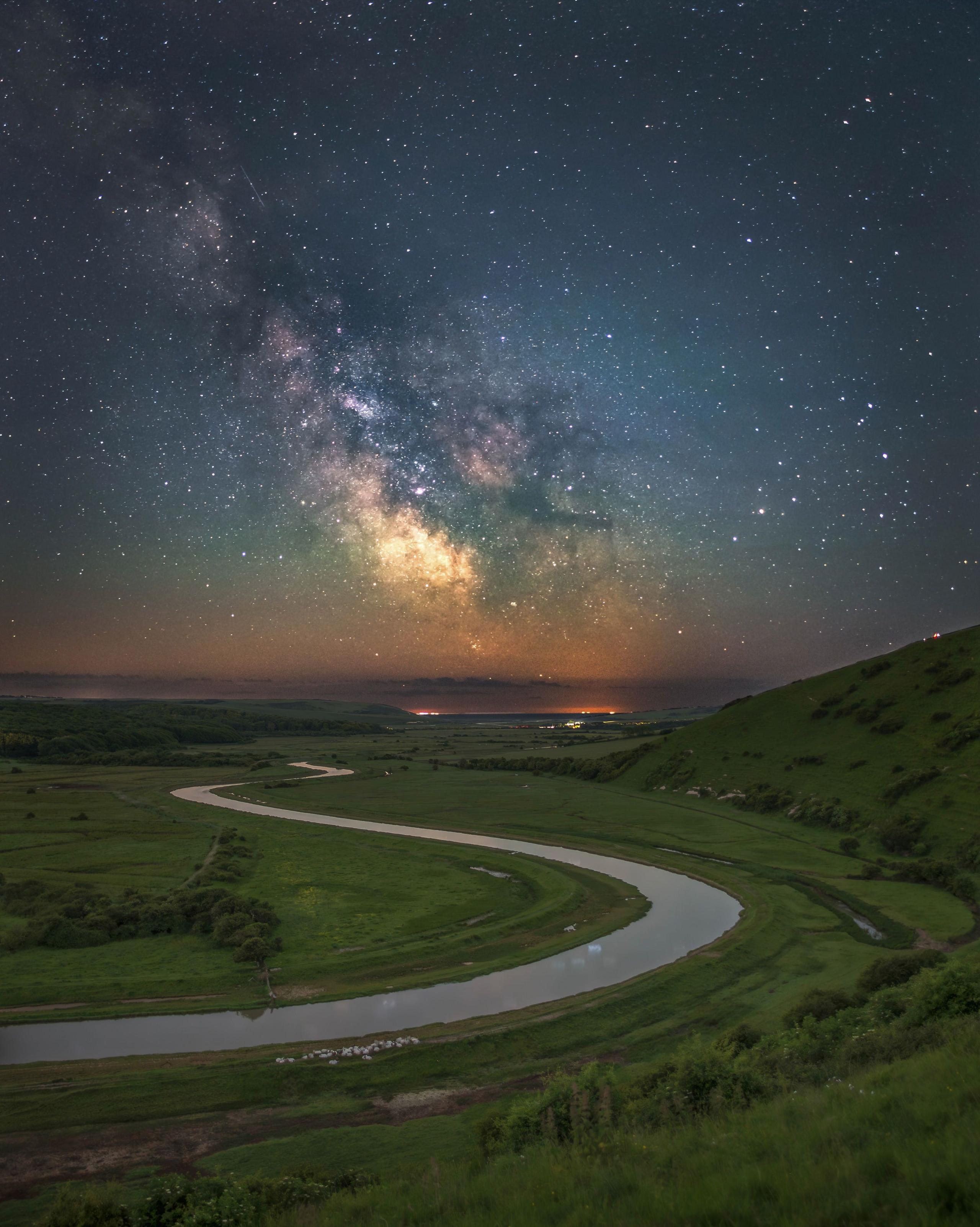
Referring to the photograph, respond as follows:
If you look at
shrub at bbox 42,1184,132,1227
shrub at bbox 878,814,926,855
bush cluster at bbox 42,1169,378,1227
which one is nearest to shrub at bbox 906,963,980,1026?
bush cluster at bbox 42,1169,378,1227

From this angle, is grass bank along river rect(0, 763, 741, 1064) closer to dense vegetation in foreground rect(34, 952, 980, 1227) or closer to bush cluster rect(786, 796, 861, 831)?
dense vegetation in foreground rect(34, 952, 980, 1227)

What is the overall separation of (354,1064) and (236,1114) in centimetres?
530

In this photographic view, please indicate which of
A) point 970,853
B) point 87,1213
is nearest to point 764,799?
point 970,853

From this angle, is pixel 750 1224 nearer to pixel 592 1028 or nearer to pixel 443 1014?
pixel 592 1028

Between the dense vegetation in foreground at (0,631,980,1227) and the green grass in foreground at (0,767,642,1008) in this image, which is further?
the green grass in foreground at (0,767,642,1008)

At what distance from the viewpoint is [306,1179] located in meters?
18.7

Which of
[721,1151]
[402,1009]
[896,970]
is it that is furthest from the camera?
[402,1009]

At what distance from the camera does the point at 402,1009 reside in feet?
119

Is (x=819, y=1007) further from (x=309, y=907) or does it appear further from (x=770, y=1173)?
(x=309, y=907)

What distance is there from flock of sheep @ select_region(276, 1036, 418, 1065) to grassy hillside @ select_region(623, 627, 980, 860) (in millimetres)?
55257

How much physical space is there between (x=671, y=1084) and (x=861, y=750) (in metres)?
87.4

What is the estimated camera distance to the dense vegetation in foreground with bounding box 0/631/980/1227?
9945mm

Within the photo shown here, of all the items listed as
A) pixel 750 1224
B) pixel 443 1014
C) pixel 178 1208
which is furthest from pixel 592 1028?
pixel 750 1224

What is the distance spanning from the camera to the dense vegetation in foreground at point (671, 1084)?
995 cm
